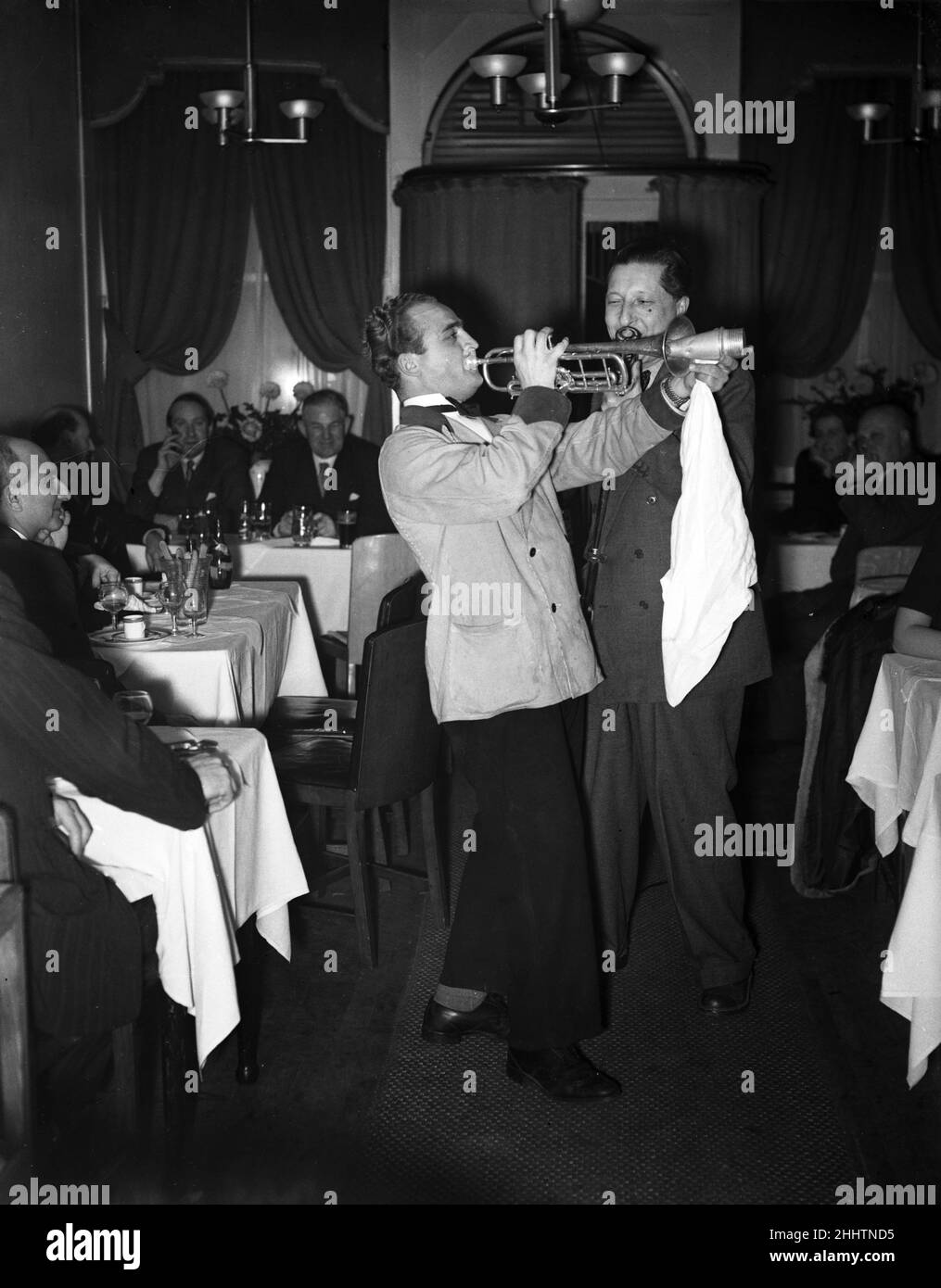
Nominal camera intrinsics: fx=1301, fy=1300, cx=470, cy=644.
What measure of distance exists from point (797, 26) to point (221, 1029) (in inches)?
286

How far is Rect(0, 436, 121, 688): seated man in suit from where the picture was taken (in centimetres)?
254

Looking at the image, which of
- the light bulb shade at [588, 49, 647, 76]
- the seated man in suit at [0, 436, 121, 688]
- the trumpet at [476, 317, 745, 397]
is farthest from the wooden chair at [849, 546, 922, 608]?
the light bulb shade at [588, 49, 647, 76]

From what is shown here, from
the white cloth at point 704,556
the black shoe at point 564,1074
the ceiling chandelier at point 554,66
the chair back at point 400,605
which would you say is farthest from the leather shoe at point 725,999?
the ceiling chandelier at point 554,66

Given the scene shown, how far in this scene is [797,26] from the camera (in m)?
7.57

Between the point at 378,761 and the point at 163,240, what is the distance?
584cm

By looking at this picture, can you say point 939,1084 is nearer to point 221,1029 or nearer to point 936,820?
point 936,820

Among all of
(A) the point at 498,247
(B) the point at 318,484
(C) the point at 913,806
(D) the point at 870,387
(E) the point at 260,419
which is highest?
(A) the point at 498,247

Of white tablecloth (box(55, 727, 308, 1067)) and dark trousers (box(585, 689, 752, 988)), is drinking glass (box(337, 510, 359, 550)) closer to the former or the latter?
dark trousers (box(585, 689, 752, 988))

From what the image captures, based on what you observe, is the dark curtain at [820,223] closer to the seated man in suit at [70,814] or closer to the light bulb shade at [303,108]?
the light bulb shade at [303,108]

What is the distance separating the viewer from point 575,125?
8047mm

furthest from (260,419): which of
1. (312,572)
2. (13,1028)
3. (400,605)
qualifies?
(13,1028)

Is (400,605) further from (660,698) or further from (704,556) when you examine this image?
(704,556)

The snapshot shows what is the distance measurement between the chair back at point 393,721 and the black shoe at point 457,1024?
1.68 feet

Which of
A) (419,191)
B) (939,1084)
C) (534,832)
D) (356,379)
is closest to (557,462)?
(534,832)
